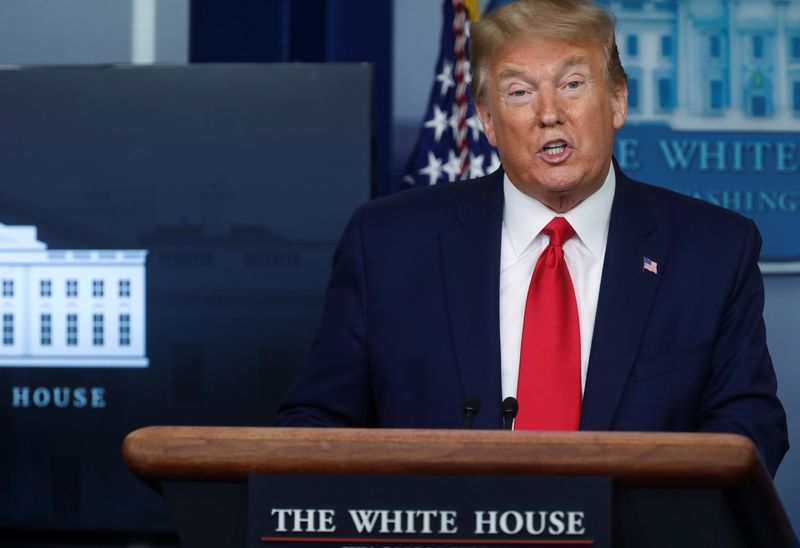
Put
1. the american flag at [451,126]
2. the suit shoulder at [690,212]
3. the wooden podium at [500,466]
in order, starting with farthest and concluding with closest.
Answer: the american flag at [451,126] < the suit shoulder at [690,212] < the wooden podium at [500,466]

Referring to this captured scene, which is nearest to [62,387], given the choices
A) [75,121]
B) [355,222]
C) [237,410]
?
[237,410]

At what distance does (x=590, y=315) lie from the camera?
161 cm

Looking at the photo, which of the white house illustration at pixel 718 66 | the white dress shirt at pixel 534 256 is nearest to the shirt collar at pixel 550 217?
the white dress shirt at pixel 534 256

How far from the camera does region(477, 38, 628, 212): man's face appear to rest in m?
1.65

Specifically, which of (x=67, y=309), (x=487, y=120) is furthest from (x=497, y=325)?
(x=67, y=309)

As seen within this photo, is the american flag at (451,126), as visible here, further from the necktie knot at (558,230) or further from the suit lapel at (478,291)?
the necktie knot at (558,230)

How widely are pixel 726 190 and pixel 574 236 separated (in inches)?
79.4

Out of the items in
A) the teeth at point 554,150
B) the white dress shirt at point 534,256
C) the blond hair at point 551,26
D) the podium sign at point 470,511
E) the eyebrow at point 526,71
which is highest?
the blond hair at point 551,26

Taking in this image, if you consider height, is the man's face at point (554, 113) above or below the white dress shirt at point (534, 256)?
above

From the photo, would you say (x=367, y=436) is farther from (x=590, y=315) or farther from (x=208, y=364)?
(x=208, y=364)

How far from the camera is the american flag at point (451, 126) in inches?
132

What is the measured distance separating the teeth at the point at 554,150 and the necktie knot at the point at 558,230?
Result: 0.11m

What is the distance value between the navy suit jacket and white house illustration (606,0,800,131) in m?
1.82

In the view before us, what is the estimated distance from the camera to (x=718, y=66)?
11.6 feet
